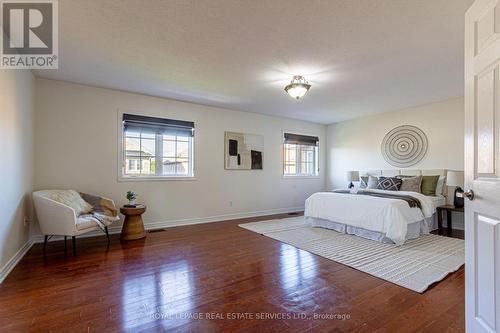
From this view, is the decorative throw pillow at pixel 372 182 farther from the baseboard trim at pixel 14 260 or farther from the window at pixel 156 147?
the baseboard trim at pixel 14 260

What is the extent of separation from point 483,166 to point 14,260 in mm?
4363

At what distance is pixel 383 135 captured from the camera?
582 centimetres

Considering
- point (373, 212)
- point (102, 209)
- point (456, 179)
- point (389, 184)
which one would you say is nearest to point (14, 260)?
point (102, 209)

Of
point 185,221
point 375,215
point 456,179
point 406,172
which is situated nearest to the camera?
point 375,215

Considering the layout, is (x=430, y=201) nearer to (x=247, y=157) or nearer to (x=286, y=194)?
(x=286, y=194)

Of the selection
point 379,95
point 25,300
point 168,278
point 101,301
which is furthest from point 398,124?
point 25,300

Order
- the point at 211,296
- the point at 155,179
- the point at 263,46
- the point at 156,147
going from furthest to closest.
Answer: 1. the point at 156,147
2. the point at 155,179
3. the point at 263,46
4. the point at 211,296

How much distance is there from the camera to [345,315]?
1.84m

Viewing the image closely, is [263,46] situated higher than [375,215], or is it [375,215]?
[263,46]

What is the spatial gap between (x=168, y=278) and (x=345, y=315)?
1.68 meters

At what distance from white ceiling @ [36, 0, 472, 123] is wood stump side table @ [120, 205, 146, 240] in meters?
2.04

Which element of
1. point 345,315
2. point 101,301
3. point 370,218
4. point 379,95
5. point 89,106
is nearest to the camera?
point 345,315

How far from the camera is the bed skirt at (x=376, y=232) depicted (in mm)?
3707

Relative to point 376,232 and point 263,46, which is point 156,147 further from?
point 376,232
